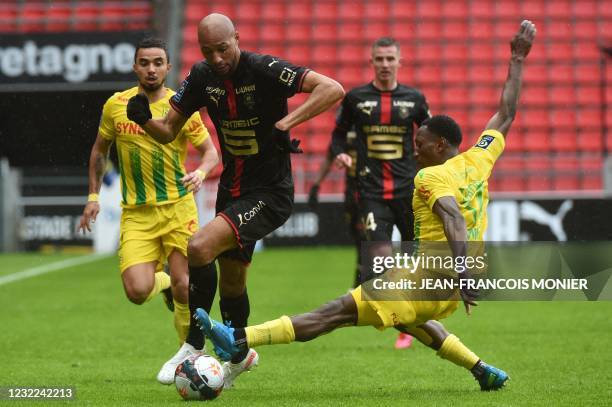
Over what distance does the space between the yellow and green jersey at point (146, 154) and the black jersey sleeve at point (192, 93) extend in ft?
2.92

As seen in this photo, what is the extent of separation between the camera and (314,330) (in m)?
6.42

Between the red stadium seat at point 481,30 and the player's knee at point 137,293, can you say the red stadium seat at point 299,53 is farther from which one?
the player's knee at point 137,293

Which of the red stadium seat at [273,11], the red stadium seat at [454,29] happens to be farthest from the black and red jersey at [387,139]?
the red stadium seat at [273,11]

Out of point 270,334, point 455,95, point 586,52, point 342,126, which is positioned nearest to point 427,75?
point 455,95

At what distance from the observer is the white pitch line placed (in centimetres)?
1547

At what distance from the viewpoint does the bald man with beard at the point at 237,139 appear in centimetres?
653

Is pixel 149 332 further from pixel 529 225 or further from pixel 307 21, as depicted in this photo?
pixel 307 21

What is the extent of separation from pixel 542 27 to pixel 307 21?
194 inches

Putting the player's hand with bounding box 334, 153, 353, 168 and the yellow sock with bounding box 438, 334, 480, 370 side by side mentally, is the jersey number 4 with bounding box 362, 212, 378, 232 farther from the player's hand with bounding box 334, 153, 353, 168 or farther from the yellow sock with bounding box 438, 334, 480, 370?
the yellow sock with bounding box 438, 334, 480, 370

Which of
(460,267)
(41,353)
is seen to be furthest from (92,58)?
(460,267)

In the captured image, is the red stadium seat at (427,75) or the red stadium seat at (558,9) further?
the red stadium seat at (558,9)

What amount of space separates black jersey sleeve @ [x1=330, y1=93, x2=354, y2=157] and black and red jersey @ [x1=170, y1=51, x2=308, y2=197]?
105 inches

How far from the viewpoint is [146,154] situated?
25.9ft

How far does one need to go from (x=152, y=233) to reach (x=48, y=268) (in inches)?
377
